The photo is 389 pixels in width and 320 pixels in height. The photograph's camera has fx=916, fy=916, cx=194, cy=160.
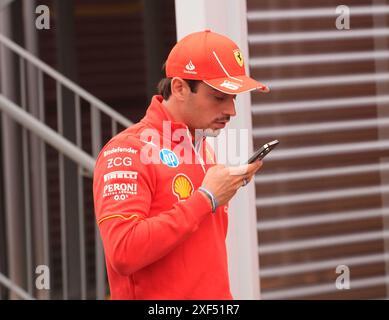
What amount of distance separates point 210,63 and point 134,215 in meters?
0.54

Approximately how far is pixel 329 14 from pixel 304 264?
1236mm

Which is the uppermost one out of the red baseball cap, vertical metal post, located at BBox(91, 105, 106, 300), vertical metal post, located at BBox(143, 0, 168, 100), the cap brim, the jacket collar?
vertical metal post, located at BBox(143, 0, 168, 100)

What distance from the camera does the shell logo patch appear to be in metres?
2.76

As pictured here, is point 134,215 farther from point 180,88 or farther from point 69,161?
point 69,161

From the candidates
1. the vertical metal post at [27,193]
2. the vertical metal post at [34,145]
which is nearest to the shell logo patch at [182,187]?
the vertical metal post at [27,193]

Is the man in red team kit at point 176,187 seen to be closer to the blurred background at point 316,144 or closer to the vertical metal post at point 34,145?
the blurred background at point 316,144

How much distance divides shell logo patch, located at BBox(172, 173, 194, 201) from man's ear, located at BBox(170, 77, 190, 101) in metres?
0.25

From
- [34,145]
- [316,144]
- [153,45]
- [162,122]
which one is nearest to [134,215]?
[162,122]

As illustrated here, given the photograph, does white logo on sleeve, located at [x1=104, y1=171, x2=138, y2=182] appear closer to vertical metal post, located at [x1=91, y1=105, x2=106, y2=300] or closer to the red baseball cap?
the red baseball cap

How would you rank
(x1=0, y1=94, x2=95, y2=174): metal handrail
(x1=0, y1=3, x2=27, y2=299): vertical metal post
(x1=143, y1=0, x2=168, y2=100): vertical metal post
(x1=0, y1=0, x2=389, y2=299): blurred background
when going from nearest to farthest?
(x1=0, y1=0, x2=389, y2=299): blurred background, (x1=0, y1=94, x2=95, y2=174): metal handrail, (x1=0, y1=3, x2=27, y2=299): vertical metal post, (x1=143, y1=0, x2=168, y2=100): vertical metal post

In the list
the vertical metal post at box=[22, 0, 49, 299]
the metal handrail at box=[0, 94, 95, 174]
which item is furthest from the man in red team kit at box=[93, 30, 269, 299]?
the vertical metal post at box=[22, 0, 49, 299]

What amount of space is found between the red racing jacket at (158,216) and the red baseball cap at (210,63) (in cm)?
16
